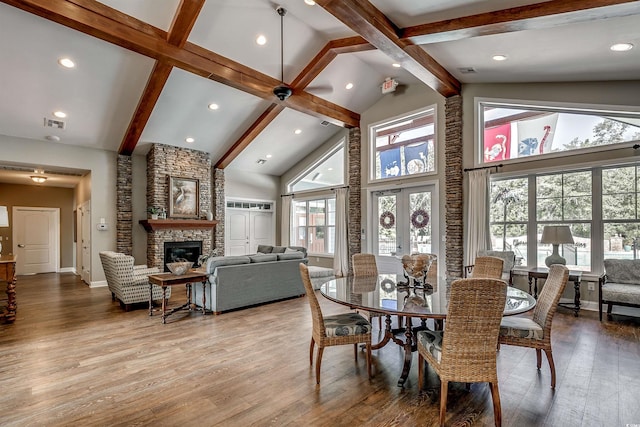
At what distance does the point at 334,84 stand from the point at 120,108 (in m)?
4.17

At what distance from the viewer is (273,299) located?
566 cm

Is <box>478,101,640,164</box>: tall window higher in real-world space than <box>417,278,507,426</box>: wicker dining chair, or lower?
higher

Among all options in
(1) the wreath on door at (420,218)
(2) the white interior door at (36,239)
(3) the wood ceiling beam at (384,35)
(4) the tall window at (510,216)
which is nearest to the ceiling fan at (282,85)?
(3) the wood ceiling beam at (384,35)

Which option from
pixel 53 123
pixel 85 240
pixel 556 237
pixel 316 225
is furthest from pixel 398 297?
pixel 85 240

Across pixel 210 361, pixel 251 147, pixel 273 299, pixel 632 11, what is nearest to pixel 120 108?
pixel 251 147

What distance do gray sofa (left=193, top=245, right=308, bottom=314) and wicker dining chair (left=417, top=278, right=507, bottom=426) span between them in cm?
357

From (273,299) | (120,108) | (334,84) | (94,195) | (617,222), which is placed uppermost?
(334,84)

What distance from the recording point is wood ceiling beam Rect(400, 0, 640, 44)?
3.10m

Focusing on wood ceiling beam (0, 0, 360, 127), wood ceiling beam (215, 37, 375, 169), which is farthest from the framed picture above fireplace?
wood ceiling beam (0, 0, 360, 127)

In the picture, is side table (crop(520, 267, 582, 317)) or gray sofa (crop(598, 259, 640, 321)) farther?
side table (crop(520, 267, 582, 317))

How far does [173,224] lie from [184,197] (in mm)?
748

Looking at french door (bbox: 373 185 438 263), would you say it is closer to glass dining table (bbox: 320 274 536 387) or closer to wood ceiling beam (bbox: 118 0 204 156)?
glass dining table (bbox: 320 274 536 387)

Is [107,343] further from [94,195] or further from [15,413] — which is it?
[94,195]

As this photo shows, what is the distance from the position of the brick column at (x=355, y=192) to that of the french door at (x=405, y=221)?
41cm
